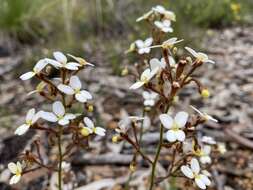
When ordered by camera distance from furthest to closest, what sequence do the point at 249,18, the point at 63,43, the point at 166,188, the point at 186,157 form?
the point at 249,18
the point at 63,43
the point at 166,188
the point at 186,157

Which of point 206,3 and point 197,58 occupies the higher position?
point 197,58

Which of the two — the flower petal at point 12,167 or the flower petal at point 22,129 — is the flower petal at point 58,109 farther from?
the flower petal at point 12,167

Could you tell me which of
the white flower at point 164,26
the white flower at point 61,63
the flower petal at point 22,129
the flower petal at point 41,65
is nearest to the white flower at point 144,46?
the white flower at point 164,26

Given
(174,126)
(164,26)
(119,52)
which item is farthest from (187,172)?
(119,52)

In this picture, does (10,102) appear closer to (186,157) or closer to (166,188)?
(166,188)

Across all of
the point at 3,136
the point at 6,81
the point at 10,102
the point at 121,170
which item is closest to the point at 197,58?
the point at 121,170
